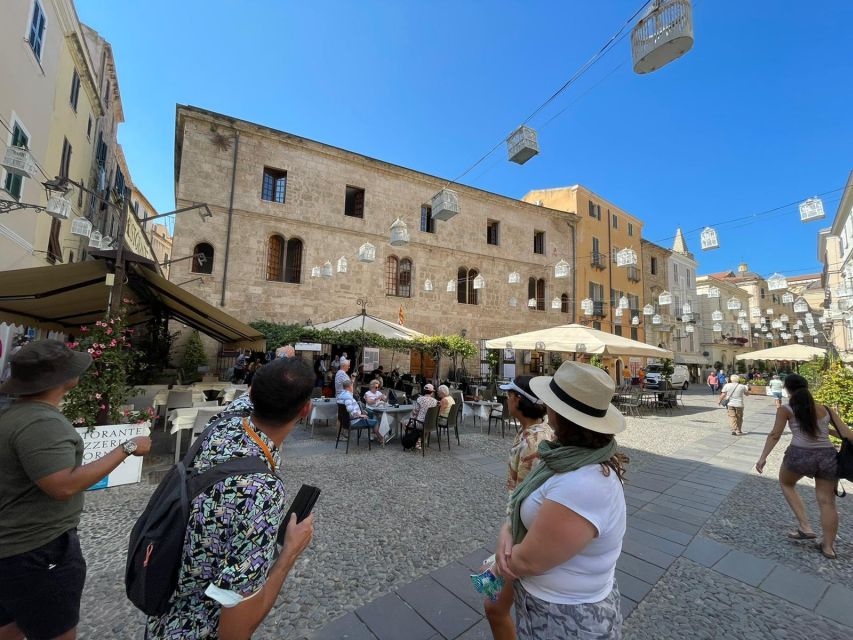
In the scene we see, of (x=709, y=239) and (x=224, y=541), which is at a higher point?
(x=709, y=239)

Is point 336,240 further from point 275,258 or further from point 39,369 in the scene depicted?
point 39,369

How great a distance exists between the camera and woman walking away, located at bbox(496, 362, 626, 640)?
4.31 feet

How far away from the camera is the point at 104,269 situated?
211 inches

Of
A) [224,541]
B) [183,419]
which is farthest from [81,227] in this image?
[224,541]

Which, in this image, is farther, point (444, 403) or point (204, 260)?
point (204, 260)

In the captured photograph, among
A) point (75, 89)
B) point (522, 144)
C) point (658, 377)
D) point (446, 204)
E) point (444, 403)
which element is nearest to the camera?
point (522, 144)

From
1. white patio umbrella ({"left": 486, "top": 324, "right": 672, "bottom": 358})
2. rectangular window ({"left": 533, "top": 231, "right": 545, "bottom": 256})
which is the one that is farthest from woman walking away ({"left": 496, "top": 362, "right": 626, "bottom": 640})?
rectangular window ({"left": 533, "top": 231, "right": 545, "bottom": 256})

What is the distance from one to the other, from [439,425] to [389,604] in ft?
15.1

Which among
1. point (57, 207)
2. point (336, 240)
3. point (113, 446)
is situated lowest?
point (113, 446)

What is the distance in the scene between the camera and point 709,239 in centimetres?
1041

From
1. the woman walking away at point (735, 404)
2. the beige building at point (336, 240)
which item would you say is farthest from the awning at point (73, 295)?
the woman walking away at point (735, 404)

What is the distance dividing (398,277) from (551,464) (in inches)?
671

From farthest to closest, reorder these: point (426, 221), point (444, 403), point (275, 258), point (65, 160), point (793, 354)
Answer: point (426, 221) < point (275, 258) < point (793, 354) < point (65, 160) < point (444, 403)

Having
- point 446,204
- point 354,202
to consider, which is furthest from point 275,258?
point 446,204
